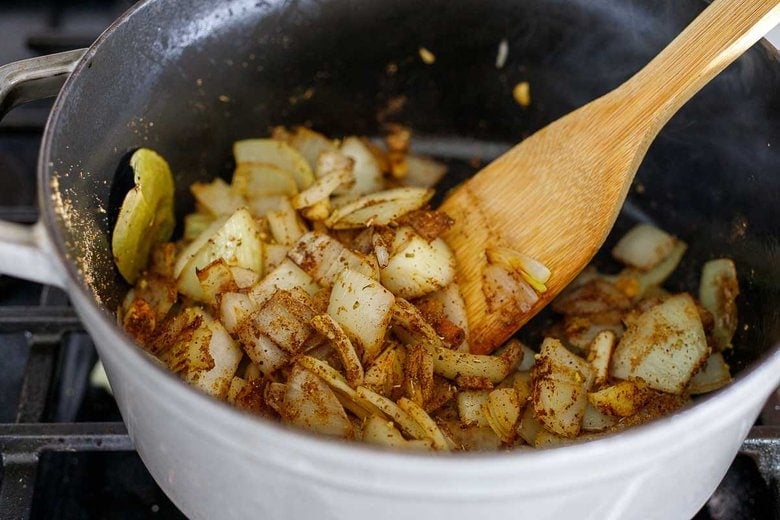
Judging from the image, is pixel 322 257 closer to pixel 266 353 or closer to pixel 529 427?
pixel 266 353

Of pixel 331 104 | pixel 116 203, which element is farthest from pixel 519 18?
pixel 116 203

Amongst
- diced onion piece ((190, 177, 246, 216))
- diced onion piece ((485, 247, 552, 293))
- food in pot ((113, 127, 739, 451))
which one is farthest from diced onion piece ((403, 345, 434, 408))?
diced onion piece ((190, 177, 246, 216))

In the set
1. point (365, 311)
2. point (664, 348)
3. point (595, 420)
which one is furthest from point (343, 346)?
point (664, 348)

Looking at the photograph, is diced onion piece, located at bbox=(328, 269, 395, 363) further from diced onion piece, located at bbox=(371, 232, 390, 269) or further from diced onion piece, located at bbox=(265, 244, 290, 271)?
diced onion piece, located at bbox=(265, 244, 290, 271)

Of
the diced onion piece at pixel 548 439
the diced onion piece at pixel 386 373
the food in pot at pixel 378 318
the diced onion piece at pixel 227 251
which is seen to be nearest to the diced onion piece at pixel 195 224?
the food in pot at pixel 378 318

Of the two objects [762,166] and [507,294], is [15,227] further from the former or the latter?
[762,166]
